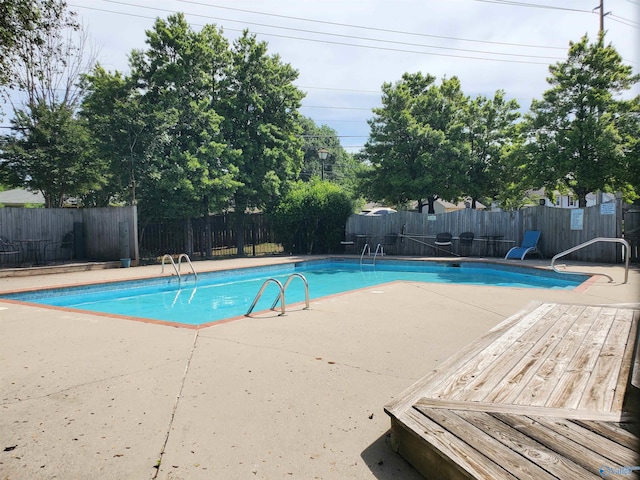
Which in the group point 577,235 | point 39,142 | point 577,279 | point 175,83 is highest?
point 175,83

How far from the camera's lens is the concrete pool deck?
238 cm

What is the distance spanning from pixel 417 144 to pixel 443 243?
426cm

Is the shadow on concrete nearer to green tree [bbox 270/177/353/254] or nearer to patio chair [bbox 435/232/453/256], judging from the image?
patio chair [bbox 435/232/453/256]

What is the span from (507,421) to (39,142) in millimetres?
15009

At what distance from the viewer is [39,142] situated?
1338 cm

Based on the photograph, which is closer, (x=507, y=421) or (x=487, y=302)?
(x=507, y=421)

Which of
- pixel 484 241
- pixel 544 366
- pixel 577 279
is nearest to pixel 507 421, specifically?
pixel 544 366

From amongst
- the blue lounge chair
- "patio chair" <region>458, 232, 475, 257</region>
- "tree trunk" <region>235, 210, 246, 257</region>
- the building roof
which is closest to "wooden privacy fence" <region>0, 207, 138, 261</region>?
"tree trunk" <region>235, 210, 246, 257</region>

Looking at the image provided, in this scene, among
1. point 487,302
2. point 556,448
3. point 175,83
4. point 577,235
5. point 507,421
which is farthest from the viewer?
point 175,83

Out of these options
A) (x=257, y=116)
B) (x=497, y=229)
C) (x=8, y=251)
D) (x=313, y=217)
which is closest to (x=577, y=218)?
(x=497, y=229)

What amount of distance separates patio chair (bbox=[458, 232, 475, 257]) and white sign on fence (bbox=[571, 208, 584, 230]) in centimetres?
299

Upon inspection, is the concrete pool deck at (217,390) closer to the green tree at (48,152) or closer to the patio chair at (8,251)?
the patio chair at (8,251)

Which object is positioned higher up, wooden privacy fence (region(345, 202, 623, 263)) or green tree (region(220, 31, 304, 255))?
green tree (region(220, 31, 304, 255))

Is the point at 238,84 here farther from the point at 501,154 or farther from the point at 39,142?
the point at 501,154
